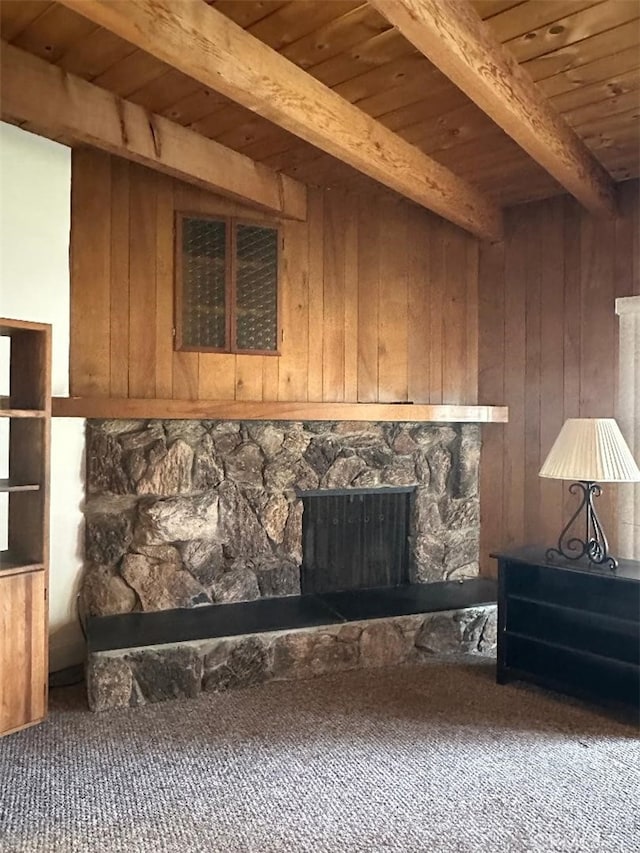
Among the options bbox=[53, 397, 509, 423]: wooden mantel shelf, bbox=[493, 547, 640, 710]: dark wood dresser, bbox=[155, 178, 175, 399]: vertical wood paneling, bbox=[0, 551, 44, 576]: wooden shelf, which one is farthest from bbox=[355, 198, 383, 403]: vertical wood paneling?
bbox=[0, 551, 44, 576]: wooden shelf

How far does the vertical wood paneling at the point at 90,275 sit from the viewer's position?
328 centimetres

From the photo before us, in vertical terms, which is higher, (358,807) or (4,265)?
(4,265)

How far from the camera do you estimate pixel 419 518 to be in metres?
4.12

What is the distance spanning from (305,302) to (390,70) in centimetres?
143

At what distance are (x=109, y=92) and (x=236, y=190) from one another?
75cm

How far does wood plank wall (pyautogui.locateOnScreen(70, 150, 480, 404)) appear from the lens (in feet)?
10.9

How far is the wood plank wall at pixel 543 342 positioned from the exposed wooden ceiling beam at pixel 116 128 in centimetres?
152

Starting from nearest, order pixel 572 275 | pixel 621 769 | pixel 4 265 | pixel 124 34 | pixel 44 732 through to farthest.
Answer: pixel 124 34, pixel 621 769, pixel 44 732, pixel 4 265, pixel 572 275

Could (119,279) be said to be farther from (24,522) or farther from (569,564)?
(569,564)

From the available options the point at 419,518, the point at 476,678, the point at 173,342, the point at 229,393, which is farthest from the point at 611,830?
the point at 173,342

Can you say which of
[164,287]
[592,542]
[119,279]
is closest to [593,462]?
[592,542]

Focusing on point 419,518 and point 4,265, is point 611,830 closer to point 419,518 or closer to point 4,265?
point 419,518

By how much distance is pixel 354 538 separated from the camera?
4.00 meters

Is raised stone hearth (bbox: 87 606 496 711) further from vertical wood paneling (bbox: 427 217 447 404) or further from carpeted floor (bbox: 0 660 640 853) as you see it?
vertical wood paneling (bbox: 427 217 447 404)
